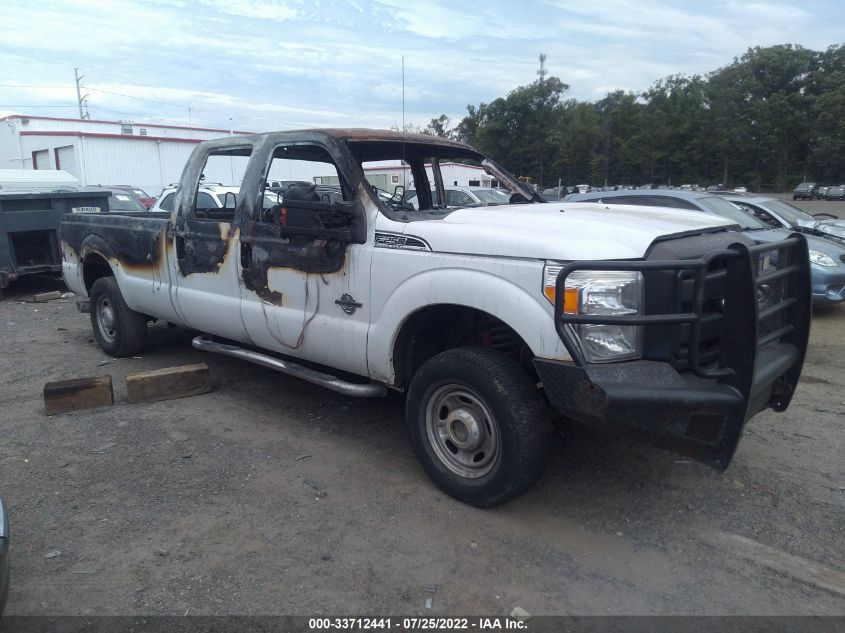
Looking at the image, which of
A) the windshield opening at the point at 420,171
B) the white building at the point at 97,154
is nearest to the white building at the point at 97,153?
the white building at the point at 97,154

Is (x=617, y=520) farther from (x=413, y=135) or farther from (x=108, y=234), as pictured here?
(x=108, y=234)

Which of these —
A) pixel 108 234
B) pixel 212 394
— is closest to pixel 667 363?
pixel 212 394

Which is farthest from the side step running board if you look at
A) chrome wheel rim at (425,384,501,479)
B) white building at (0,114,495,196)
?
white building at (0,114,495,196)

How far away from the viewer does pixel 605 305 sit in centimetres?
305

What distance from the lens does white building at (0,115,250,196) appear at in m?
33.8

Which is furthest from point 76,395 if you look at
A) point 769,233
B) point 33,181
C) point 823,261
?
point 33,181

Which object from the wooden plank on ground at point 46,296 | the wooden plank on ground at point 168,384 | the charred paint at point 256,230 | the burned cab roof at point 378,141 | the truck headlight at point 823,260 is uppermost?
the burned cab roof at point 378,141

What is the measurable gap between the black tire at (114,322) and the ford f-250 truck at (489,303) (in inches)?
46.3

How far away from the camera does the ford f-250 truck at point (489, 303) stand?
9.84ft

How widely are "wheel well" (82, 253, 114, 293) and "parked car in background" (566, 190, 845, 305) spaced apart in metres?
6.39

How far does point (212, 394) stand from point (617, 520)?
3.52 metres

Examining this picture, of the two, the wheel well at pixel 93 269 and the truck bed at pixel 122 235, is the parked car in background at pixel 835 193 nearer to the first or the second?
the truck bed at pixel 122 235

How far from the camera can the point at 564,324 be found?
3.02 m

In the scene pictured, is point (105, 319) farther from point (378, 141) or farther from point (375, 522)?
point (375, 522)
